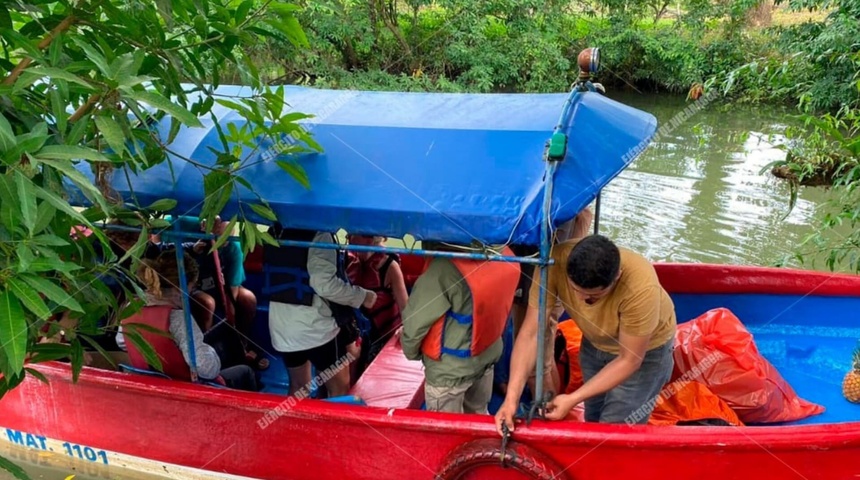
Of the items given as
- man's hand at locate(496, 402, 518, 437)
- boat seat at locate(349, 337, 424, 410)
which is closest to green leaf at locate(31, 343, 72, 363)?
boat seat at locate(349, 337, 424, 410)

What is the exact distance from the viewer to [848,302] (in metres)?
4.18

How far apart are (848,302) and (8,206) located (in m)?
4.39

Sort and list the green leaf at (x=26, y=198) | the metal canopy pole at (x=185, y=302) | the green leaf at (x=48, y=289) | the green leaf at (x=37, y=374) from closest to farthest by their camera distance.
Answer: the green leaf at (x=26, y=198) → the green leaf at (x=48, y=289) → the green leaf at (x=37, y=374) → the metal canopy pole at (x=185, y=302)

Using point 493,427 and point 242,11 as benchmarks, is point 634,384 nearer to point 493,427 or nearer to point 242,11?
point 493,427

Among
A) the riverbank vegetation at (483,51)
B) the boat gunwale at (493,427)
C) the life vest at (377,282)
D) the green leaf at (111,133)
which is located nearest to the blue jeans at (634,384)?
the boat gunwale at (493,427)

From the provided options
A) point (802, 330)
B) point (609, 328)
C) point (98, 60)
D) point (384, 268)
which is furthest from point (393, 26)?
point (98, 60)

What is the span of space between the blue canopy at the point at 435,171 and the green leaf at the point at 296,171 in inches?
2.4

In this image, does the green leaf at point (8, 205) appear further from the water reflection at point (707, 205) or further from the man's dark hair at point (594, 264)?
the water reflection at point (707, 205)

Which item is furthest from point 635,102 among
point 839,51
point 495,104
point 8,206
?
point 8,206

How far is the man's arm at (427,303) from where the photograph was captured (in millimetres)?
2867

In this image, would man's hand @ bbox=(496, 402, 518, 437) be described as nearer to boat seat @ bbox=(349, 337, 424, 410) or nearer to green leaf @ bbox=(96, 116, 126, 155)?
boat seat @ bbox=(349, 337, 424, 410)

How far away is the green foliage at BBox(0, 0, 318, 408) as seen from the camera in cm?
166

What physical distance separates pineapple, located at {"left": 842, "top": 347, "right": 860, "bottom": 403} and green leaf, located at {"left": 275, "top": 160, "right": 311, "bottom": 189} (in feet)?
10.1

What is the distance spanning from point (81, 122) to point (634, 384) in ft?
7.57
